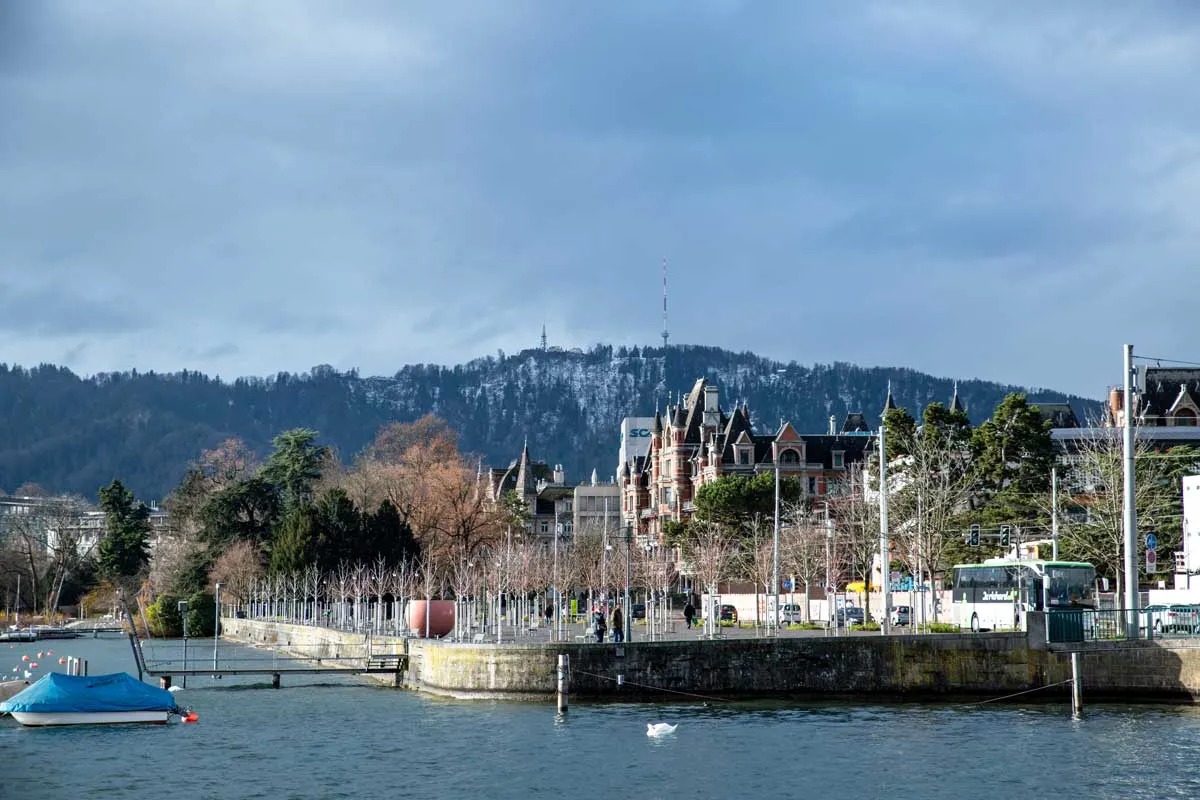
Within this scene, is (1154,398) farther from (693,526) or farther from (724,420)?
(724,420)

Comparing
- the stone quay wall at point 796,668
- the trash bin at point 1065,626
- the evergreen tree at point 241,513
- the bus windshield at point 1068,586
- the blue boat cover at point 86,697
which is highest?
the evergreen tree at point 241,513

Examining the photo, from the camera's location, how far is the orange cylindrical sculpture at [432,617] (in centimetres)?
8275

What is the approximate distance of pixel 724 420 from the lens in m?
169

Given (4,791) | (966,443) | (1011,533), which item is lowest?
(4,791)

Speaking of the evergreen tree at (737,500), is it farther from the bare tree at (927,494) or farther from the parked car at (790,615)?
the parked car at (790,615)

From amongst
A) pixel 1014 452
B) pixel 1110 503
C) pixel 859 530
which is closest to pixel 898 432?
pixel 859 530

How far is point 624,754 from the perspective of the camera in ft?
159

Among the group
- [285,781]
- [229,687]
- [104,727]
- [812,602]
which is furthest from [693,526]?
[285,781]

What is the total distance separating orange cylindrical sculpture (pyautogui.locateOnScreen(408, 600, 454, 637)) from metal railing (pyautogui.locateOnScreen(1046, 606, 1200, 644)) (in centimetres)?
3602

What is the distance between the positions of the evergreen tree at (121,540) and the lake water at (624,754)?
116 meters

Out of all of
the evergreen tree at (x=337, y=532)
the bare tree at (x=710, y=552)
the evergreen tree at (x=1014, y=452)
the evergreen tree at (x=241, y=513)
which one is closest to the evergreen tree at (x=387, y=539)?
the evergreen tree at (x=337, y=532)

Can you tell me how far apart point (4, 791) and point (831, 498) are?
85.4m

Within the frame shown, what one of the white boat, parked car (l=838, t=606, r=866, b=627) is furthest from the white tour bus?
the white boat

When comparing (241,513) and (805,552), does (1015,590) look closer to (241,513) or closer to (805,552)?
(805,552)
